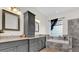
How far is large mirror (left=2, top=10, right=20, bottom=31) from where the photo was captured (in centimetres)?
161

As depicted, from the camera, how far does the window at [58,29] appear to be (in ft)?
6.58

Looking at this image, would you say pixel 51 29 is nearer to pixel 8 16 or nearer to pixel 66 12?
pixel 66 12

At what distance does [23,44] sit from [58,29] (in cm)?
87

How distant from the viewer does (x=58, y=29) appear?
79.5 inches

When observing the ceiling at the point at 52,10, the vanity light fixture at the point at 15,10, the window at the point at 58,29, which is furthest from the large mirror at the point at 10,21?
the window at the point at 58,29

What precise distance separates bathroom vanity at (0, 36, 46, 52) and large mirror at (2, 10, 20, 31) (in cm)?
27

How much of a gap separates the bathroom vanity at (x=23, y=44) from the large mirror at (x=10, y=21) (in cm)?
27

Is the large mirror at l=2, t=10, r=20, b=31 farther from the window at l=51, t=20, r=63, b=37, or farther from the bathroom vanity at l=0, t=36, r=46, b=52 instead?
the window at l=51, t=20, r=63, b=37

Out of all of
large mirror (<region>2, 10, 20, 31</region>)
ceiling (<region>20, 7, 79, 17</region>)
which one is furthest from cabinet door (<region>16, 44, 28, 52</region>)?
ceiling (<region>20, 7, 79, 17</region>)

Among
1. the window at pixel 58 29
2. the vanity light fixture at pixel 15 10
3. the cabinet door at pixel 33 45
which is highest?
the vanity light fixture at pixel 15 10

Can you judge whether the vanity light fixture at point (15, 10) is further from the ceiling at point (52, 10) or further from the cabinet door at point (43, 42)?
the cabinet door at point (43, 42)

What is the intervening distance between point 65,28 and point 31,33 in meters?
0.78

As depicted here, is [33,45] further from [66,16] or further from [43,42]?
[66,16]

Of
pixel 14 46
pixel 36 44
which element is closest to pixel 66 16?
pixel 36 44
